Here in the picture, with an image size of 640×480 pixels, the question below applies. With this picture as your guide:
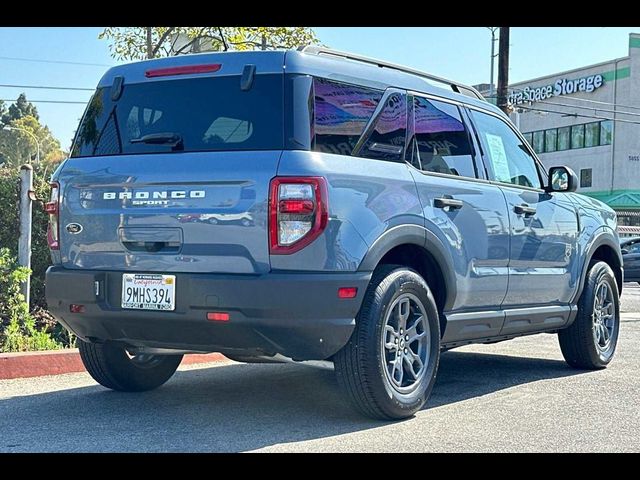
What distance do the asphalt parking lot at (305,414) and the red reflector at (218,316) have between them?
0.64m

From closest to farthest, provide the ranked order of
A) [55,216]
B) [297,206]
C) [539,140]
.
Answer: [297,206]
[55,216]
[539,140]

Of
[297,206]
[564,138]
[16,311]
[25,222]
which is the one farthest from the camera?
[564,138]

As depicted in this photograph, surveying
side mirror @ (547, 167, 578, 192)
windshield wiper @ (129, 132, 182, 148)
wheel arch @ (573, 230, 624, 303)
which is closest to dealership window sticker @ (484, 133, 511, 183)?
side mirror @ (547, 167, 578, 192)

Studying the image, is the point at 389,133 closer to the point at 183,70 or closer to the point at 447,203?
the point at 447,203

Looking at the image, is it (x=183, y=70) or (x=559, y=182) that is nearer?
(x=183, y=70)

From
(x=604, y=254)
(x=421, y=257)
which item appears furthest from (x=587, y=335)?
(x=421, y=257)

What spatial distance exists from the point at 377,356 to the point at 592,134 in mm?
44553

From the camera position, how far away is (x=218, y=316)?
4.45 m
